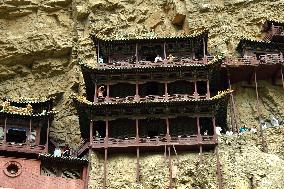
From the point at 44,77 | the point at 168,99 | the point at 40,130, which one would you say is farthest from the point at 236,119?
the point at 44,77

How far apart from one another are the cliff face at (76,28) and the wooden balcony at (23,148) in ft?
34.6

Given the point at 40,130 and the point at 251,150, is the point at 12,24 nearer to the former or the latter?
the point at 40,130

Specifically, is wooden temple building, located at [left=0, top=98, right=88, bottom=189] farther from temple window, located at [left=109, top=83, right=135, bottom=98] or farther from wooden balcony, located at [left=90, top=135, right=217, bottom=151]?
temple window, located at [left=109, top=83, right=135, bottom=98]

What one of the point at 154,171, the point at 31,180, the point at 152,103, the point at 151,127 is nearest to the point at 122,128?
the point at 151,127

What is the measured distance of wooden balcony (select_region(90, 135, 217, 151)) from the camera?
117ft

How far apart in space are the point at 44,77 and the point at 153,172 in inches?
753

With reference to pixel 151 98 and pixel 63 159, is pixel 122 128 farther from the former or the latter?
pixel 63 159

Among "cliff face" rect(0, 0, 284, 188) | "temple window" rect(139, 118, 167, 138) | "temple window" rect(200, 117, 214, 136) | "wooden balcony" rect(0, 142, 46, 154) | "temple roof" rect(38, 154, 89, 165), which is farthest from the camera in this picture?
"cliff face" rect(0, 0, 284, 188)

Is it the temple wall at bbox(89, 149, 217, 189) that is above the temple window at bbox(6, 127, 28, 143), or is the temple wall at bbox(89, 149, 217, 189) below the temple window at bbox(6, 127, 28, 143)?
below

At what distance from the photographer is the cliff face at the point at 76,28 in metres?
48.2

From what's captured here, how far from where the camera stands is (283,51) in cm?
4528

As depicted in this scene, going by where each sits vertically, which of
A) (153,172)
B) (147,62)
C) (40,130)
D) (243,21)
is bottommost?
(153,172)

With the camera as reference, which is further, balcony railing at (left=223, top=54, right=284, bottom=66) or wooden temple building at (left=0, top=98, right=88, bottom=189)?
balcony railing at (left=223, top=54, right=284, bottom=66)

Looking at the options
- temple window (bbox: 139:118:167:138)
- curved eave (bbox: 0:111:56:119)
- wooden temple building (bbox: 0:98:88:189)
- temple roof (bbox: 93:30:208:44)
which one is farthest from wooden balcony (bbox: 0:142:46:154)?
temple roof (bbox: 93:30:208:44)
